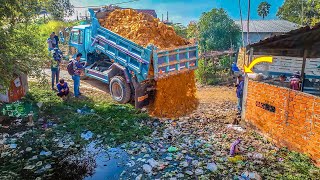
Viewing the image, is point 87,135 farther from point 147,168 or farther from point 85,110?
point 147,168

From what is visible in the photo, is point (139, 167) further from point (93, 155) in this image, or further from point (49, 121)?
point (49, 121)

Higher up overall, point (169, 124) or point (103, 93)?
point (103, 93)

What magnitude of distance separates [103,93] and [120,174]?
192 inches

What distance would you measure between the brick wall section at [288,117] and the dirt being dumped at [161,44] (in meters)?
1.94

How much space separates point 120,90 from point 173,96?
1.75 m

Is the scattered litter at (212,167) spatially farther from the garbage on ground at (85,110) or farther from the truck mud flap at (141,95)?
the garbage on ground at (85,110)

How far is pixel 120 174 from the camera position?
4.93 meters

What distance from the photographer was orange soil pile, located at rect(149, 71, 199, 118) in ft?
24.8

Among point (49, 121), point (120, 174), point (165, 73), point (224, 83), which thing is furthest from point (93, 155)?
point (224, 83)

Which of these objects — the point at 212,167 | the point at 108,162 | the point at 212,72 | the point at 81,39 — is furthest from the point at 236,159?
the point at 212,72

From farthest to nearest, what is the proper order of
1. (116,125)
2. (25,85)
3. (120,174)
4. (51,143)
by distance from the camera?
1. (25,85)
2. (116,125)
3. (51,143)
4. (120,174)

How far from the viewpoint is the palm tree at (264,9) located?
46000 millimetres

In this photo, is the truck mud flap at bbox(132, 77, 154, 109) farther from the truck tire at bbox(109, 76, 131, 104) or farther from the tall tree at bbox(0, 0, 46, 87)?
the tall tree at bbox(0, 0, 46, 87)

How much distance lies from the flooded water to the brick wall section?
3398 mm
